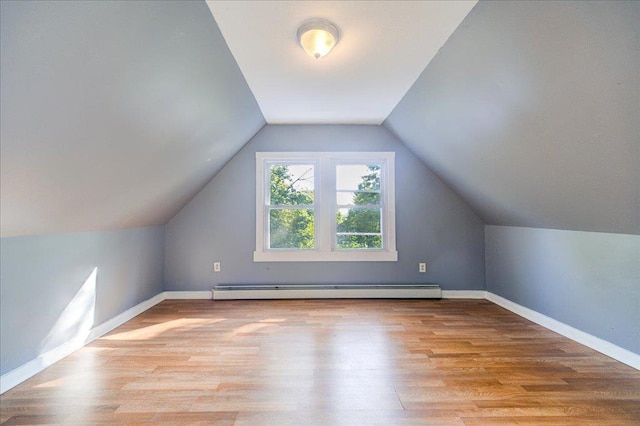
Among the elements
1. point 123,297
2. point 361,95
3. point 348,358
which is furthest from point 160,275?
point 361,95

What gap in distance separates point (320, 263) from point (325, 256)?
0.11 meters

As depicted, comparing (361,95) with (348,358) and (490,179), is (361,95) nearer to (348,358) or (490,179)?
(490,179)

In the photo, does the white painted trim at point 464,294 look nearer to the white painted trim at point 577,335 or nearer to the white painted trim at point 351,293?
the white painted trim at point 351,293

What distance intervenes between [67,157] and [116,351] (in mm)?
1571

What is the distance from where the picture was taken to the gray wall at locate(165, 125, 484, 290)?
378 centimetres

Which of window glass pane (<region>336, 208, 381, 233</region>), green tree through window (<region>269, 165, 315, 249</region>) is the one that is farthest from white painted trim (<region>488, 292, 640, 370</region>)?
green tree through window (<region>269, 165, 315, 249</region>)

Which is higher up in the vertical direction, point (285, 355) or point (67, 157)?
point (67, 157)

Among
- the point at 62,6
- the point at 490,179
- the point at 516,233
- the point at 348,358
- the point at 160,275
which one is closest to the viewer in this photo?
the point at 62,6

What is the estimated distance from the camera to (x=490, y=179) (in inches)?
112

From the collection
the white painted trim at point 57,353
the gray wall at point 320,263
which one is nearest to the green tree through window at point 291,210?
the gray wall at point 320,263

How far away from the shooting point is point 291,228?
12.9 ft

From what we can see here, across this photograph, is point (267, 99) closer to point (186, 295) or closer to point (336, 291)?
point (336, 291)

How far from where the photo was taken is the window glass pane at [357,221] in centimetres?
391

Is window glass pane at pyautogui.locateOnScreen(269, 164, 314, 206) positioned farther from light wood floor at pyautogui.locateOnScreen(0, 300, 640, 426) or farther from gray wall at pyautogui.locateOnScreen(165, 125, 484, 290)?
light wood floor at pyautogui.locateOnScreen(0, 300, 640, 426)
